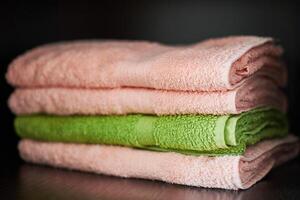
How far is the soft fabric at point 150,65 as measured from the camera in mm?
699

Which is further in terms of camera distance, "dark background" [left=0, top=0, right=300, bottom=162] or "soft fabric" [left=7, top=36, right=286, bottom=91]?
"dark background" [left=0, top=0, right=300, bottom=162]

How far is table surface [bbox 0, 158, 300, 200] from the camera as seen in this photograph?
28.1 inches

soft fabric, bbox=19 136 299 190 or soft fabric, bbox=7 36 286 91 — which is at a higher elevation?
soft fabric, bbox=7 36 286 91

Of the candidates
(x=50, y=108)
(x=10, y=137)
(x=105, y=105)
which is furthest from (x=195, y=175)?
(x=10, y=137)

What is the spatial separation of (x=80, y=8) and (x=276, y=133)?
1.59 ft

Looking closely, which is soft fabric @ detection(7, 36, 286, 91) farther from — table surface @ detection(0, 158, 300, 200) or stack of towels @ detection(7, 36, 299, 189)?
table surface @ detection(0, 158, 300, 200)

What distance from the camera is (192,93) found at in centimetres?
72

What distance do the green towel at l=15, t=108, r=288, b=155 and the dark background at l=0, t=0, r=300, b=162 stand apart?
0.14 m

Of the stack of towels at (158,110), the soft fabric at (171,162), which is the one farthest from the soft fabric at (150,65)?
the soft fabric at (171,162)

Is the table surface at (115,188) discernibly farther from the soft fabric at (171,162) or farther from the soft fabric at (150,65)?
the soft fabric at (150,65)

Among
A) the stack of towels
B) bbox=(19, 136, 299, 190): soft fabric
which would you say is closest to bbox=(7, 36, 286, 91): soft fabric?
the stack of towels

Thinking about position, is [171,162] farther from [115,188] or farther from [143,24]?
[143,24]

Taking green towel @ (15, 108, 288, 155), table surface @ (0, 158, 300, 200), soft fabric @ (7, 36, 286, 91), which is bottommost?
table surface @ (0, 158, 300, 200)

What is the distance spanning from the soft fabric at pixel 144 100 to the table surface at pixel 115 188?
107 mm
